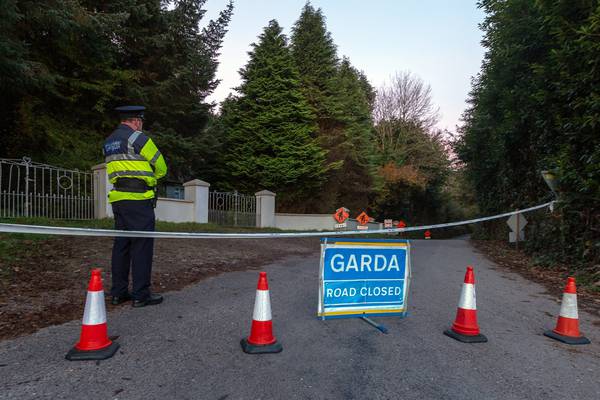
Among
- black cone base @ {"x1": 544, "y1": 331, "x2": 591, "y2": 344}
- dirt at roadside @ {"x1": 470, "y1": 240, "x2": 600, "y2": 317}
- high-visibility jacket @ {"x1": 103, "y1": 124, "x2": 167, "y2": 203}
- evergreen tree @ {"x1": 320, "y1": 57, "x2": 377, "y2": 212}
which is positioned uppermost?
evergreen tree @ {"x1": 320, "y1": 57, "x2": 377, "y2": 212}

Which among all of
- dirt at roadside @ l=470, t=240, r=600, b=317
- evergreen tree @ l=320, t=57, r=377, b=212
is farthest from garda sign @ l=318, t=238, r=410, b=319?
evergreen tree @ l=320, t=57, r=377, b=212

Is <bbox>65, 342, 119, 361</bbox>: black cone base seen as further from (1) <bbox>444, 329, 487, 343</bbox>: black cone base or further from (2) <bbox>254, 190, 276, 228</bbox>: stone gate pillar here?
(2) <bbox>254, 190, 276, 228</bbox>: stone gate pillar

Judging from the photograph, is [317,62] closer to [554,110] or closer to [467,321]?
[554,110]

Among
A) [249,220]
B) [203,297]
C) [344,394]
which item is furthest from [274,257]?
[249,220]

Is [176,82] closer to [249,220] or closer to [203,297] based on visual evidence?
[249,220]

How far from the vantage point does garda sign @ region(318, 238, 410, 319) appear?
12.6 ft

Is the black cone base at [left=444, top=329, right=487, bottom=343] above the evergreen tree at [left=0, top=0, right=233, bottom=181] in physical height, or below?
below

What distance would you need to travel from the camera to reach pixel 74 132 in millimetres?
12367

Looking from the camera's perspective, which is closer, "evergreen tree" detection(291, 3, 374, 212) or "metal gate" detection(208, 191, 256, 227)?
"metal gate" detection(208, 191, 256, 227)

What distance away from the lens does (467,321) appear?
3695 millimetres

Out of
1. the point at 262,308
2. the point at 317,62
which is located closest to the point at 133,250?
the point at 262,308

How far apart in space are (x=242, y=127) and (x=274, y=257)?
39.3ft

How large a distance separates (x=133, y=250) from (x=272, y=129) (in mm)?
15742

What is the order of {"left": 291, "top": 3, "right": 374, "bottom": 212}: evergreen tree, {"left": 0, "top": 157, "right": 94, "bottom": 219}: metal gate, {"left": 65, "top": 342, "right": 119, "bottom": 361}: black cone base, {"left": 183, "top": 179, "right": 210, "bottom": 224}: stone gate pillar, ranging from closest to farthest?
{"left": 65, "top": 342, "right": 119, "bottom": 361}: black cone base, {"left": 0, "top": 157, "right": 94, "bottom": 219}: metal gate, {"left": 183, "top": 179, "right": 210, "bottom": 224}: stone gate pillar, {"left": 291, "top": 3, "right": 374, "bottom": 212}: evergreen tree
